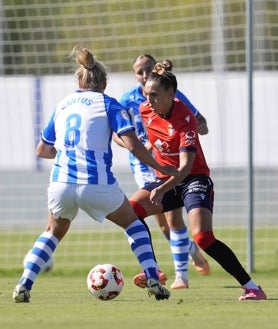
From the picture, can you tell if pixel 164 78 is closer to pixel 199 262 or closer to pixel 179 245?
pixel 179 245

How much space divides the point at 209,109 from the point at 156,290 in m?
7.02

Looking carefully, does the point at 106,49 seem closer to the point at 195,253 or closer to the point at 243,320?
the point at 195,253

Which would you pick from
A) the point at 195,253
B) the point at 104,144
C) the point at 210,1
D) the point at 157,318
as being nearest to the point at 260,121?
the point at 210,1

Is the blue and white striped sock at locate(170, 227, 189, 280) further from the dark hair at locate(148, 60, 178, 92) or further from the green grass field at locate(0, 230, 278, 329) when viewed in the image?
the dark hair at locate(148, 60, 178, 92)

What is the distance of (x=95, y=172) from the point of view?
8.77 meters

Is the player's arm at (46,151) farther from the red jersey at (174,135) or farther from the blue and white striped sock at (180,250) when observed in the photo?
the blue and white striped sock at (180,250)

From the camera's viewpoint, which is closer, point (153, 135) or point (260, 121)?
point (153, 135)

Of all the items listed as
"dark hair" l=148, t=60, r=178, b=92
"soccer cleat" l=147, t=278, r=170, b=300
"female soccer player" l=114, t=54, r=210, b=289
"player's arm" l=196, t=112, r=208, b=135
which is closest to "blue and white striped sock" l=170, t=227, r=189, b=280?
"female soccer player" l=114, t=54, r=210, b=289

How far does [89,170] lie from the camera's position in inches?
345

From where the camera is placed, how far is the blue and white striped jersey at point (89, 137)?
8.77m

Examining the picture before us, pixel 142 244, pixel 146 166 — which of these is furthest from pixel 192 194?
pixel 146 166

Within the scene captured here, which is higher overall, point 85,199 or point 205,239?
point 85,199

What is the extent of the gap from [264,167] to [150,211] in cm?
750

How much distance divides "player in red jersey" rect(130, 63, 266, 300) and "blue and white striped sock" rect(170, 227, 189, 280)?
1.17m
